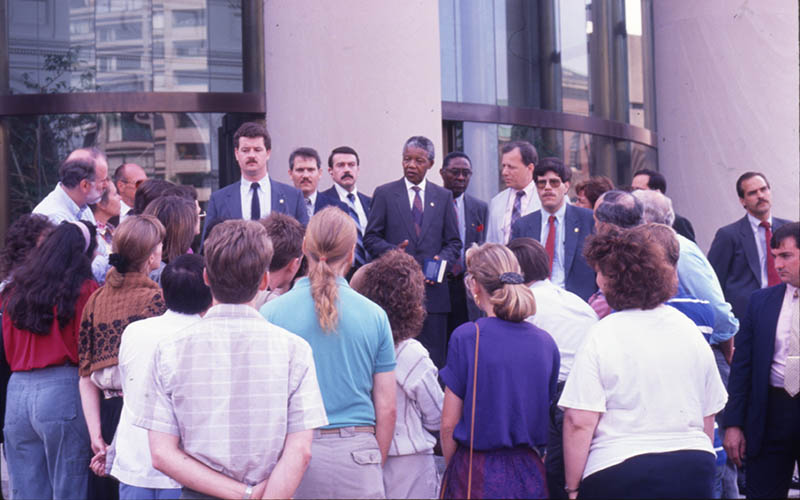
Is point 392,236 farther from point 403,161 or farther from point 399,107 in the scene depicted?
point 399,107

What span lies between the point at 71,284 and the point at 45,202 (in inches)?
59.0

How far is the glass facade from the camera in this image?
8.94 m

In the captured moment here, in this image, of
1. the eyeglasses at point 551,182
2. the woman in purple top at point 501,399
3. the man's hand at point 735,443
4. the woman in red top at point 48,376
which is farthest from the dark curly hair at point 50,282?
the man's hand at point 735,443

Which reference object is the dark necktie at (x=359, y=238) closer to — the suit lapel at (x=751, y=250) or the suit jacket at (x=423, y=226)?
the suit jacket at (x=423, y=226)

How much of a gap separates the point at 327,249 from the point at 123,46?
557cm

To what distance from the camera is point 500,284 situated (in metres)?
3.78

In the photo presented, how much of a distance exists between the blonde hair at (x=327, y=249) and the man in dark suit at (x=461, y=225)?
278 cm

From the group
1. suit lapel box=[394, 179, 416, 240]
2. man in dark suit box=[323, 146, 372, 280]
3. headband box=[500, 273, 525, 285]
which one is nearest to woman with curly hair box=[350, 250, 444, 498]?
headband box=[500, 273, 525, 285]

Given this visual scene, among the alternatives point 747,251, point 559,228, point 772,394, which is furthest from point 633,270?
point 747,251

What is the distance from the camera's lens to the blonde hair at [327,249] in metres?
3.50

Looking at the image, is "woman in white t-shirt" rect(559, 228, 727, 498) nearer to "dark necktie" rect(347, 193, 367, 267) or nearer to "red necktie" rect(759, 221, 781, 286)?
"dark necktie" rect(347, 193, 367, 267)

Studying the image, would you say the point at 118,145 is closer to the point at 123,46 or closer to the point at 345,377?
the point at 123,46

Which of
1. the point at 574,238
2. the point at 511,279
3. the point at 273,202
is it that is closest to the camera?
the point at 511,279

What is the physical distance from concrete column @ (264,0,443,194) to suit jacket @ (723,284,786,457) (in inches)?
124
